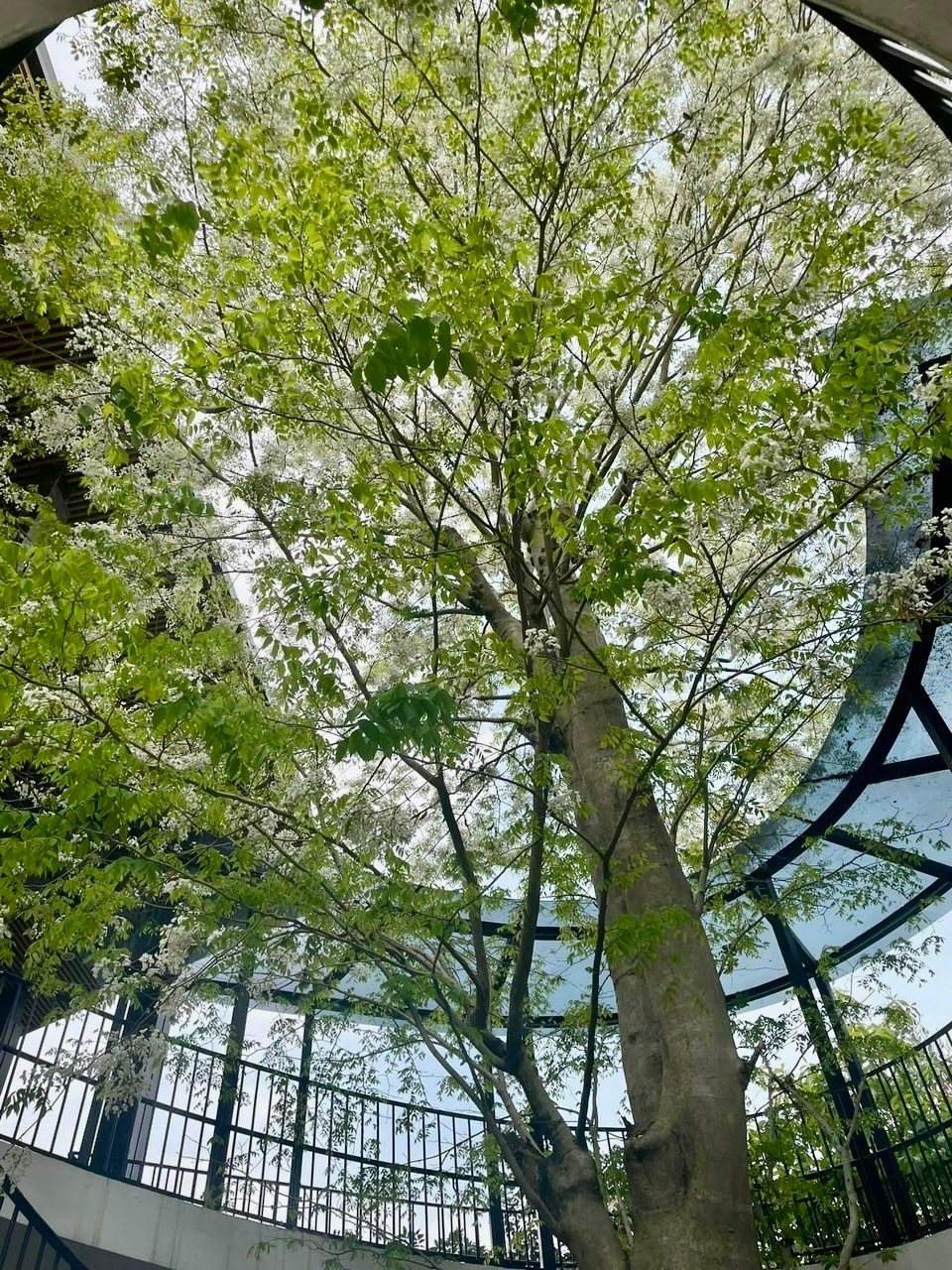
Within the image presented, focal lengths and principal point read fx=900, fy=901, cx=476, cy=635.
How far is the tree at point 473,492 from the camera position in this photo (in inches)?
151

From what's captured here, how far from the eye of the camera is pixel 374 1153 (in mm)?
7840

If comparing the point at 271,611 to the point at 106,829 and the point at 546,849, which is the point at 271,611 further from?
the point at 546,849

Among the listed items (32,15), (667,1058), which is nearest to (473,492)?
(667,1058)

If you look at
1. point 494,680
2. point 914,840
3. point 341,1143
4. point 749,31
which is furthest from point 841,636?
point 341,1143

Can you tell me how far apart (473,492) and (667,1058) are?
10.7 feet

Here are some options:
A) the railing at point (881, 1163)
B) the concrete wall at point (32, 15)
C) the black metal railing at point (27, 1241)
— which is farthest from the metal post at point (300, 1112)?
the concrete wall at point (32, 15)

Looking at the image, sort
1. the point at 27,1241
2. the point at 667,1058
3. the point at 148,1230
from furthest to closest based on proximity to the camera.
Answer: the point at 148,1230 < the point at 27,1241 < the point at 667,1058

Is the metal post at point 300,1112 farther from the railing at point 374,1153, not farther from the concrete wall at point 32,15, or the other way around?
the concrete wall at point 32,15

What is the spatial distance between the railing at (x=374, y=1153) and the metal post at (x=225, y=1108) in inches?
0.7

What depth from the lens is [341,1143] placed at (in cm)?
782

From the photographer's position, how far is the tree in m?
3.85

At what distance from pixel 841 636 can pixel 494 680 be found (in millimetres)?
2118

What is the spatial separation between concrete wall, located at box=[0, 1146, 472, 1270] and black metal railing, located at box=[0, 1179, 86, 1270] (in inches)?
6.5

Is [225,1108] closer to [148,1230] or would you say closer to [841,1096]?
[148,1230]
